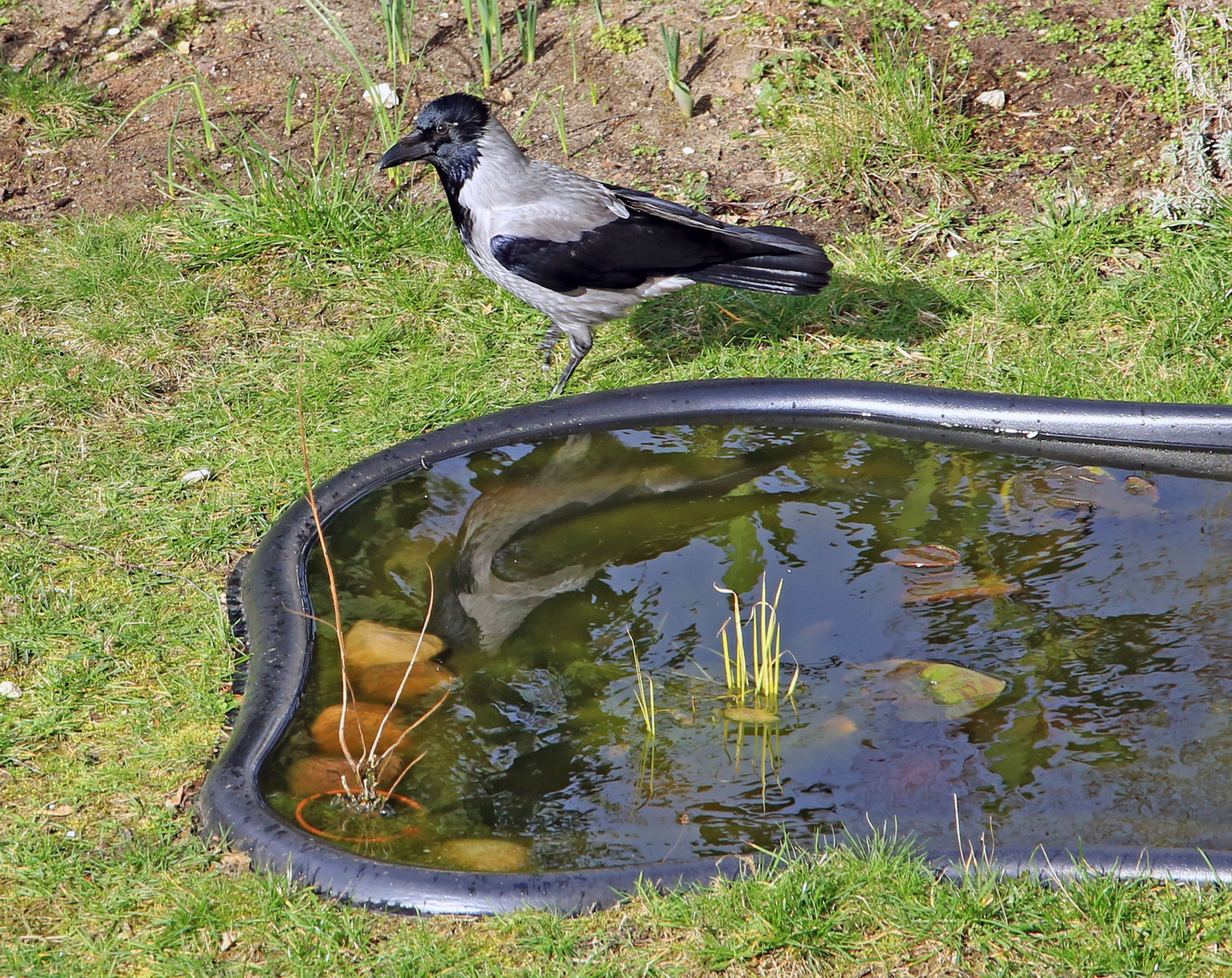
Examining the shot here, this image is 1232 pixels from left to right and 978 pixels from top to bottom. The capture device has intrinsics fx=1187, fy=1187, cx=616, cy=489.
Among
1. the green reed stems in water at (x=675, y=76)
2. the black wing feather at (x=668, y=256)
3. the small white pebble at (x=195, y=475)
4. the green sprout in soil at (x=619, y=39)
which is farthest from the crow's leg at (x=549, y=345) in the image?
the green sprout in soil at (x=619, y=39)

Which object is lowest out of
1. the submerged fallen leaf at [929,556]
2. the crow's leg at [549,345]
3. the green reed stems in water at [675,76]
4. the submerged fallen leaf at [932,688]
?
the submerged fallen leaf at [932,688]

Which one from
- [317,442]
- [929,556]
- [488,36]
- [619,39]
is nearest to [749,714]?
[929,556]

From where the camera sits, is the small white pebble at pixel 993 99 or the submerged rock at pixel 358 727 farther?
the small white pebble at pixel 993 99

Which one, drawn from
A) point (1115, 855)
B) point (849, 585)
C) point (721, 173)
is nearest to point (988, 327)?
point (721, 173)

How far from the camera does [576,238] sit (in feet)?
14.4

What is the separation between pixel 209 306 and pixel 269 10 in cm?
251

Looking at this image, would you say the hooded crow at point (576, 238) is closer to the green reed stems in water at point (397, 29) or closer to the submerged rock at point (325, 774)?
the green reed stems in water at point (397, 29)

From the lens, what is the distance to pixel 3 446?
4.35m

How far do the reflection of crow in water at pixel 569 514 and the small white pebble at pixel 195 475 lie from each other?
107cm

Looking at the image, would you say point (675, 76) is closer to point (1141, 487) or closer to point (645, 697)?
point (1141, 487)

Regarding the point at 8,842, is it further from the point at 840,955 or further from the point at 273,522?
the point at 840,955

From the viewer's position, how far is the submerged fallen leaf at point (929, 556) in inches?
136

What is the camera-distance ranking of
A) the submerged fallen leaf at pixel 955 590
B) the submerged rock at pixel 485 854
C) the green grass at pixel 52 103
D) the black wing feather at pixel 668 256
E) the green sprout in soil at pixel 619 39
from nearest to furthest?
the submerged rock at pixel 485 854, the submerged fallen leaf at pixel 955 590, the black wing feather at pixel 668 256, the green grass at pixel 52 103, the green sprout in soil at pixel 619 39

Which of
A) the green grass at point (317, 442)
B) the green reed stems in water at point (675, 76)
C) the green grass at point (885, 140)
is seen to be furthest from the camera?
the green reed stems in water at point (675, 76)
